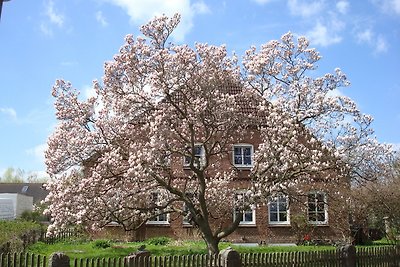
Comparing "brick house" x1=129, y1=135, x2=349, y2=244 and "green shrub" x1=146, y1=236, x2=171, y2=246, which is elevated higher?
"brick house" x1=129, y1=135, x2=349, y2=244

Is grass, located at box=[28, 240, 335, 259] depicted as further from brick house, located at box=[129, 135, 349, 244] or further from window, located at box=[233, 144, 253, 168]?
window, located at box=[233, 144, 253, 168]

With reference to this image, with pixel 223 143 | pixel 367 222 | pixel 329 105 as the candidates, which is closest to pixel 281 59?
pixel 329 105

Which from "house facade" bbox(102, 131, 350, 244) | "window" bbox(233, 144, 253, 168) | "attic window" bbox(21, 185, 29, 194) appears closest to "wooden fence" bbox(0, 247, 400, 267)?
"house facade" bbox(102, 131, 350, 244)

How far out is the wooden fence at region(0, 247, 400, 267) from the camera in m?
10.7

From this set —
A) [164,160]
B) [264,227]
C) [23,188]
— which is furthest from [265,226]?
[23,188]

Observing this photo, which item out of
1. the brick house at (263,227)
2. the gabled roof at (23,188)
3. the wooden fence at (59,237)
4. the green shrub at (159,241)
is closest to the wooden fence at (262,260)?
the brick house at (263,227)

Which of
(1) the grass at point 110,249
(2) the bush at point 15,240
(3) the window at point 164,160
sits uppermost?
(3) the window at point 164,160

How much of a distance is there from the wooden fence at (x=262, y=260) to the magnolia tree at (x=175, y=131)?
2698 mm

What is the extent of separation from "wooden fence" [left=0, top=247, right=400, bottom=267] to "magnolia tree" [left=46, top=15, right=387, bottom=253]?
270 cm

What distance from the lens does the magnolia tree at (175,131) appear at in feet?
50.7

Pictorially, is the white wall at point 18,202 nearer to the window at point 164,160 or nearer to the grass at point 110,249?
the grass at point 110,249

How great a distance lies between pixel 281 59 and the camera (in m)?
17.9

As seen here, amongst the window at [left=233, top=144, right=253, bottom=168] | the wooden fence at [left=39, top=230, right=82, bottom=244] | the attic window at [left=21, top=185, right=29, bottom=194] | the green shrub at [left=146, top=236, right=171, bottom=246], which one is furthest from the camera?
the attic window at [left=21, top=185, right=29, bottom=194]

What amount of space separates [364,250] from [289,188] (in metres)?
3.14
